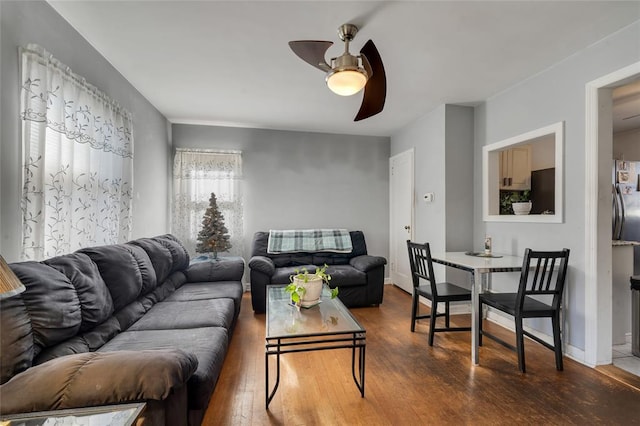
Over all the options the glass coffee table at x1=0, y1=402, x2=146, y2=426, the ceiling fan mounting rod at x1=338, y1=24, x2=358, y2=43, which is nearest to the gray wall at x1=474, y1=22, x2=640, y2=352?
the ceiling fan mounting rod at x1=338, y1=24, x2=358, y2=43

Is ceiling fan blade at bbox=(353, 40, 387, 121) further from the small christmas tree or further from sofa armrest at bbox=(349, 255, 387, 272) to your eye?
the small christmas tree

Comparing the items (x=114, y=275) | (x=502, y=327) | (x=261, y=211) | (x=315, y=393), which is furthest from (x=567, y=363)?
(x=261, y=211)

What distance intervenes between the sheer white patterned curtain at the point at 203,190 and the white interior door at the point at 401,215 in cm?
250

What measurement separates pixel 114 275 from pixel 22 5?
Answer: 1.69 metres

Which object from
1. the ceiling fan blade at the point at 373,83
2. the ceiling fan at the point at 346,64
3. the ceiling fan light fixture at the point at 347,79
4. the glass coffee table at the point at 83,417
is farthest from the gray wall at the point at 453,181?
the glass coffee table at the point at 83,417

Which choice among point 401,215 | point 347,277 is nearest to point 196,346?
point 347,277

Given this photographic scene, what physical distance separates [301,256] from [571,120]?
3313 mm

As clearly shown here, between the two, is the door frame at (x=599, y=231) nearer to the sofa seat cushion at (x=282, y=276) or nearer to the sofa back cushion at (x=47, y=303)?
the sofa seat cushion at (x=282, y=276)

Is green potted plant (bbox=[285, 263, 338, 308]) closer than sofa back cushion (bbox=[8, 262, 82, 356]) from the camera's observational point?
No

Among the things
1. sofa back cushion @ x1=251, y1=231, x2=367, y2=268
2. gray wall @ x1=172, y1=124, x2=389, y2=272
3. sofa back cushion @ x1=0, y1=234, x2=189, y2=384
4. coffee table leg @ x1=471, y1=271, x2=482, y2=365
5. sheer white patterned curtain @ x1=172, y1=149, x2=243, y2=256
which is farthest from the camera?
gray wall @ x1=172, y1=124, x2=389, y2=272

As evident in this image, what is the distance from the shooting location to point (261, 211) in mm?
4594

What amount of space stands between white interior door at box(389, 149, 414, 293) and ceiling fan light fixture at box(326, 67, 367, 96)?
2.63 m

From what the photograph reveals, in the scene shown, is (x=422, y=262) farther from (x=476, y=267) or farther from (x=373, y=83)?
(x=373, y=83)

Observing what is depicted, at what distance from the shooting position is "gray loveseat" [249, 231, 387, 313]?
3.61 m
